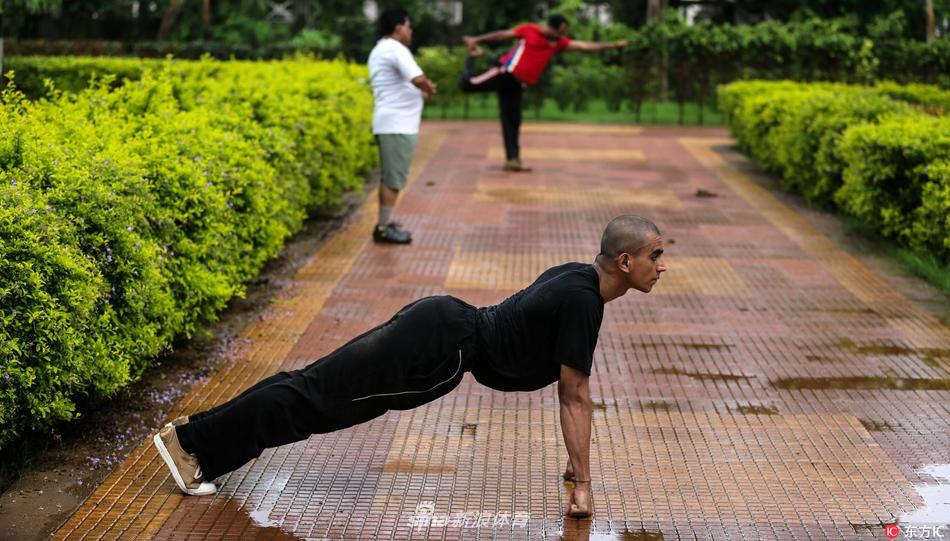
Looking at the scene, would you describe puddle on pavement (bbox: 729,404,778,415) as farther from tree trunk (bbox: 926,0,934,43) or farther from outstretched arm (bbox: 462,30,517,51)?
tree trunk (bbox: 926,0,934,43)

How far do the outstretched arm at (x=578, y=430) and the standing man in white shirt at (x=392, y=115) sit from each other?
5.75m

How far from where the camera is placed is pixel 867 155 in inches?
408

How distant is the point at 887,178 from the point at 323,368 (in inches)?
261

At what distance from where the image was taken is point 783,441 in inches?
232

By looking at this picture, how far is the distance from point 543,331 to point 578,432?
415mm

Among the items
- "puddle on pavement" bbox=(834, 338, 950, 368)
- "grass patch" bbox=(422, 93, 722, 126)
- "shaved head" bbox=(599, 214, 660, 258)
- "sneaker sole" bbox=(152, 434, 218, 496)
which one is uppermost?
"shaved head" bbox=(599, 214, 660, 258)

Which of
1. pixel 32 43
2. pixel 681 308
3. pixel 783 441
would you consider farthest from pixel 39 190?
pixel 32 43

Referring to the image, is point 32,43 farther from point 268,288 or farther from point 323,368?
point 323,368

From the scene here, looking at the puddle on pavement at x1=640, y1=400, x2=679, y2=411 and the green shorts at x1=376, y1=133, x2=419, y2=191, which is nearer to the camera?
the puddle on pavement at x1=640, y1=400, x2=679, y2=411

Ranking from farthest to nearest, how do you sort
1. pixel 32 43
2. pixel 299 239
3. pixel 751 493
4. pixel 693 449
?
pixel 32 43
pixel 299 239
pixel 693 449
pixel 751 493

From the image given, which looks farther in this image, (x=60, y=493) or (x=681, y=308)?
(x=681, y=308)

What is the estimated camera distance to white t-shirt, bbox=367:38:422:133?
412 inches

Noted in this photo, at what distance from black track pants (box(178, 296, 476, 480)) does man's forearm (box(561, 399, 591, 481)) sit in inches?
17.7

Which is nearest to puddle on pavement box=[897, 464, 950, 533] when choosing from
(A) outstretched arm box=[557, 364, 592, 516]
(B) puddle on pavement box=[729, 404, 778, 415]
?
(B) puddle on pavement box=[729, 404, 778, 415]
